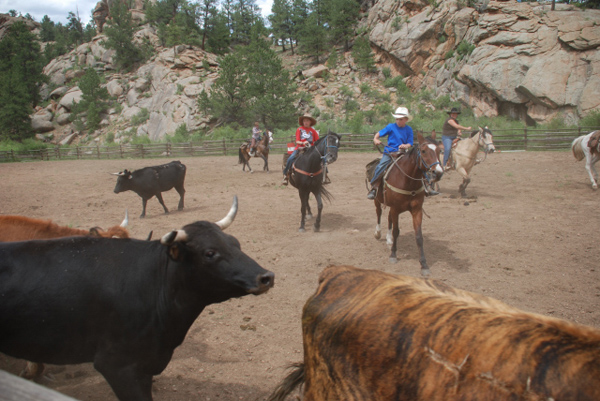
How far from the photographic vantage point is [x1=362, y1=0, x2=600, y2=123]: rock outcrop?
29.8m

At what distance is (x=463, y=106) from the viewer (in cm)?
3712

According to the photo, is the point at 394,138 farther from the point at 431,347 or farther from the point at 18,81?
the point at 18,81

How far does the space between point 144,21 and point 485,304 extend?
2976 inches

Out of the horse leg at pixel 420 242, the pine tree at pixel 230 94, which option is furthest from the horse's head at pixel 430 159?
the pine tree at pixel 230 94

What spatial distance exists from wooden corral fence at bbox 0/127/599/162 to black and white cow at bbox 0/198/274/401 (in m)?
22.0

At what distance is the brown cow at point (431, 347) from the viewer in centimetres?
145

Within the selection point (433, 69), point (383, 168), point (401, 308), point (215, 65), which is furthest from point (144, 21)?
point (401, 308)

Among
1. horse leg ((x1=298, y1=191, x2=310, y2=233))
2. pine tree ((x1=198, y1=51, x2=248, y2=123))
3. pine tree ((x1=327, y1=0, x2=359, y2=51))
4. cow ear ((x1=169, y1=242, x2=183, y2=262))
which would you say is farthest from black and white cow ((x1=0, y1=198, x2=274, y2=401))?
pine tree ((x1=327, y1=0, x2=359, y2=51))

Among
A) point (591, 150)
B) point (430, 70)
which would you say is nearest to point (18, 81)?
point (430, 70)

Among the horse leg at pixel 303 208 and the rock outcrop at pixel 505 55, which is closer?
the horse leg at pixel 303 208

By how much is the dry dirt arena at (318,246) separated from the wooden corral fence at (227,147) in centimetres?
781

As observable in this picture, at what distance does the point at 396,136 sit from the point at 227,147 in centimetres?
2522

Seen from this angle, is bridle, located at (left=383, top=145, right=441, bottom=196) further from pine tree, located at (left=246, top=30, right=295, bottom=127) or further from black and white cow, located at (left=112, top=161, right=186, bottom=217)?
pine tree, located at (left=246, top=30, right=295, bottom=127)

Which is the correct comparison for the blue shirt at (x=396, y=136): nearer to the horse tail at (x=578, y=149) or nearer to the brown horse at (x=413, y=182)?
the brown horse at (x=413, y=182)
